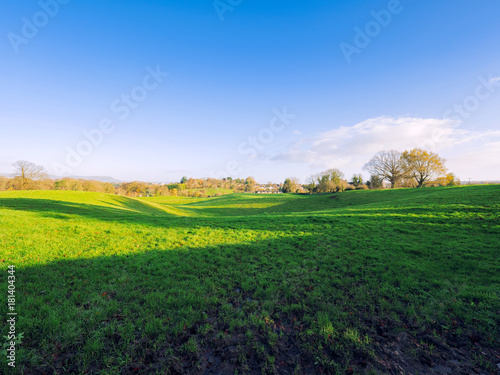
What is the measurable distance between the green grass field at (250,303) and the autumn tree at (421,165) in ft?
178

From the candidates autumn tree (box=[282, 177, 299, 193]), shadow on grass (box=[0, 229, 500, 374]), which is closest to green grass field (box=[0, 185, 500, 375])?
shadow on grass (box=[0, 229, 500, 374])

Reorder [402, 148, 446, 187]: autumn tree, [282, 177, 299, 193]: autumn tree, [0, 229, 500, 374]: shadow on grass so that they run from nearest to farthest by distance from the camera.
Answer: [0, 229, 500, 374]: shadow on grass → [402, 148, 446, 187]: autumn tree → [282, 177, 299, 193]: autumn tree

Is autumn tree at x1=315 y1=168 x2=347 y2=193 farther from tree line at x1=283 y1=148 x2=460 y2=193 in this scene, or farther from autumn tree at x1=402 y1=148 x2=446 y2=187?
autumn tree at x1=402 y1=148 x2=446 y2=187

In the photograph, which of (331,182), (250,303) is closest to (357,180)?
(331,182)

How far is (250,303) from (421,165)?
6877 centimetres

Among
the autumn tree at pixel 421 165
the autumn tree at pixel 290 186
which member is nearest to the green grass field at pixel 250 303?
the autumn tree at pixel 421 165

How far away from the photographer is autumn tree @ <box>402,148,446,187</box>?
51.2 metres

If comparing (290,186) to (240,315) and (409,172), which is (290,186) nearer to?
(409,172)

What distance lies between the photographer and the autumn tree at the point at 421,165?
51.2 meters

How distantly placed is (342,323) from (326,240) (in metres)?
7.13

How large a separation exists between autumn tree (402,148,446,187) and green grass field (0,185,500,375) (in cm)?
5441

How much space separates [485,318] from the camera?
504cm

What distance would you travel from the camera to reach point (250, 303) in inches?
Answer: 231

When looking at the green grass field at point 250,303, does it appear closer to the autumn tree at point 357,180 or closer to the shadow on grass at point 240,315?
the shadow on grass at point 240,315
